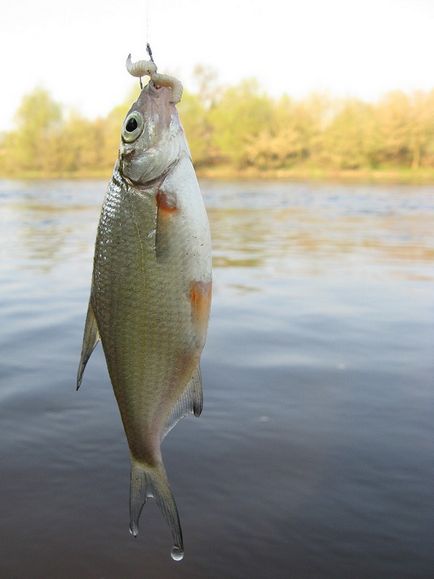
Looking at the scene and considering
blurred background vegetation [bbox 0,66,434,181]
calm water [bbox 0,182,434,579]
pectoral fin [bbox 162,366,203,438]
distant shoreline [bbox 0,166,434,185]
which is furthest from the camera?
blurred background vegetation [bbox 0,66,434,181]

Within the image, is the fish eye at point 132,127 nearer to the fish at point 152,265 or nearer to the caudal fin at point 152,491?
the fish at point 152,265

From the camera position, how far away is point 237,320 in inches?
389

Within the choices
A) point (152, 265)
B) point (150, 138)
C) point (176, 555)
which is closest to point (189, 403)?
point (152, 265)

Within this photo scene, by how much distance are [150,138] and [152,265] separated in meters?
0.43

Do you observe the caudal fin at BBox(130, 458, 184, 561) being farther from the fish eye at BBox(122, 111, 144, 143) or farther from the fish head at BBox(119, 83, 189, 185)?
the fish eye at BBox(122, 111, 144, 143)

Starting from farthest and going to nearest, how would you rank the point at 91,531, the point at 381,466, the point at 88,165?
the point at 88,165 → the point at 381,466 → the point at 91,531

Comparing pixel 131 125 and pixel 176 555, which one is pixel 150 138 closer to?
pixel 131 125

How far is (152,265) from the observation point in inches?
97.7

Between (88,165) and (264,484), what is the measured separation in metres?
87.1

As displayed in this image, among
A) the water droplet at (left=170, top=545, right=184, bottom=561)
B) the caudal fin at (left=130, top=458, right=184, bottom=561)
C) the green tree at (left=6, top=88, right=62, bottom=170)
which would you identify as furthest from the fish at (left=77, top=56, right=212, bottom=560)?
the green tree at (left=6, top=88, right=62, bottom=170)

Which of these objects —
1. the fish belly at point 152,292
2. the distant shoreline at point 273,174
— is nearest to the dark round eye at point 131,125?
the fish belly at point 152,292

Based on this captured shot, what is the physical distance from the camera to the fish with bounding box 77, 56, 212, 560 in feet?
8.00

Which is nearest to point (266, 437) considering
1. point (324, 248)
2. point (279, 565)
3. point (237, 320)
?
point (279, 565)

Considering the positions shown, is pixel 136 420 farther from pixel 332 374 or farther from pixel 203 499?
pixel 332 374
